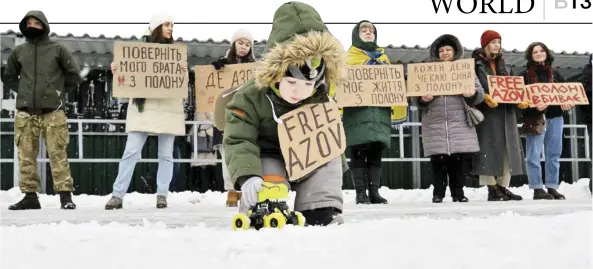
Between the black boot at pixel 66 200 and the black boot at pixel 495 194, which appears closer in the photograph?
the black boot at pixel 66 200

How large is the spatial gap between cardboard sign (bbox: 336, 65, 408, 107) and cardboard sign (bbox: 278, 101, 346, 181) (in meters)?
2.85

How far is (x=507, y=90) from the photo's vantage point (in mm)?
6781

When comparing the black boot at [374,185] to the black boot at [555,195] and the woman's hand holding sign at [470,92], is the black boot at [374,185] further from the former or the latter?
the black boot at [555,195]

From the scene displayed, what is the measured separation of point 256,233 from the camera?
252 cm

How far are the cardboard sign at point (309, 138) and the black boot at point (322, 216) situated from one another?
0.20 meters

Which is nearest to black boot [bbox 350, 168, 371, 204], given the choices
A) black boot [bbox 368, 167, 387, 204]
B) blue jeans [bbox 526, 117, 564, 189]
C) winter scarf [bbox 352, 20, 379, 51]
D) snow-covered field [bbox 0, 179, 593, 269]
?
black boot [bbox 368, 167, 387, 204]

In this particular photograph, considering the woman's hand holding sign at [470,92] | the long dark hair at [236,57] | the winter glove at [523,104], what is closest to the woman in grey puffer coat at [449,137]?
the woman's hand holding sign at [470,92]

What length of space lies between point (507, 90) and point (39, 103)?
4136 millimetres

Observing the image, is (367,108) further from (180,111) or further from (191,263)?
(191,263)

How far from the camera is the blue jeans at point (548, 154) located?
701 cm

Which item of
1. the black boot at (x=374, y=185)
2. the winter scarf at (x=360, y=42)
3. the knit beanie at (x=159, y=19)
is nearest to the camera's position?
the knit beanie at (x=159, y=19)

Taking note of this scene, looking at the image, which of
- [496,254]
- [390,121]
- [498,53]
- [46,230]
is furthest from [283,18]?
[498,53]

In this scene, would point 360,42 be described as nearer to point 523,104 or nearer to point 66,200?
point 523,104

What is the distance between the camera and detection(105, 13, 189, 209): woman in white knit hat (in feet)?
19.0
